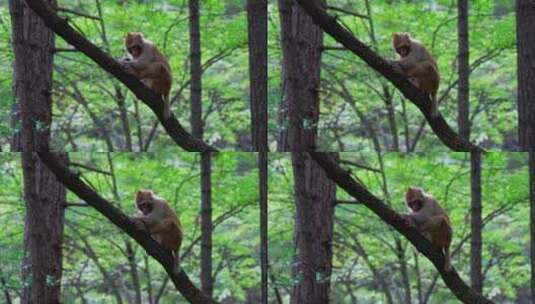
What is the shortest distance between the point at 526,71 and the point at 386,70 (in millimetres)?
975

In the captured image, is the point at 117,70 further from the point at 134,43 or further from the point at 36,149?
the point at 36,149

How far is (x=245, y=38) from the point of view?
6348 millimetres

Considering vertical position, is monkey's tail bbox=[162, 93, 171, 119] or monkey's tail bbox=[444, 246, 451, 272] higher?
monkey's tail bbox=[162, 93, 171, 119]

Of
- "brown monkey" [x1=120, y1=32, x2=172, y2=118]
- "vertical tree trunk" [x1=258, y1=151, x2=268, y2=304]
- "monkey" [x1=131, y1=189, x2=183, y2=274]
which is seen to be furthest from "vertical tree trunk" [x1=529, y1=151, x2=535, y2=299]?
"brown monkey" [x1=120, y1=32, x2=172, y2=118]

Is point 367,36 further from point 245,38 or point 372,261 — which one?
point 372,261

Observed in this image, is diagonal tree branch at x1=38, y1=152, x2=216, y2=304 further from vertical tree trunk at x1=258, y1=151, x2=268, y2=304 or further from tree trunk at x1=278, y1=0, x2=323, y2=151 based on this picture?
tree trunk at x1=278, y1=0, x2=323, y2=151

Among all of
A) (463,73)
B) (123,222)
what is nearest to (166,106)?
(123,222)

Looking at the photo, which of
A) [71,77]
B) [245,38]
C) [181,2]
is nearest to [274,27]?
[245,38]

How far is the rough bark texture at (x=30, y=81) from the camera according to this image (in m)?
6.21

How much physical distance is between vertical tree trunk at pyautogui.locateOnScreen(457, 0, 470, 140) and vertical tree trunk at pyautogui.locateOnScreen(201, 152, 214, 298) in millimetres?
1448

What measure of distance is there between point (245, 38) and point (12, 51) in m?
1.28

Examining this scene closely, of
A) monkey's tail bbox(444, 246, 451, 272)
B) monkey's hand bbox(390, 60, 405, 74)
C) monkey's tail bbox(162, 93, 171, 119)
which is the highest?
monkey's hand bbox(390, 60, 405, 74)

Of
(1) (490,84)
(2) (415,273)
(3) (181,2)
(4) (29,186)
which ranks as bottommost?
(2) (415,273)

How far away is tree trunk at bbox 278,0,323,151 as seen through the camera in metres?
6.27
